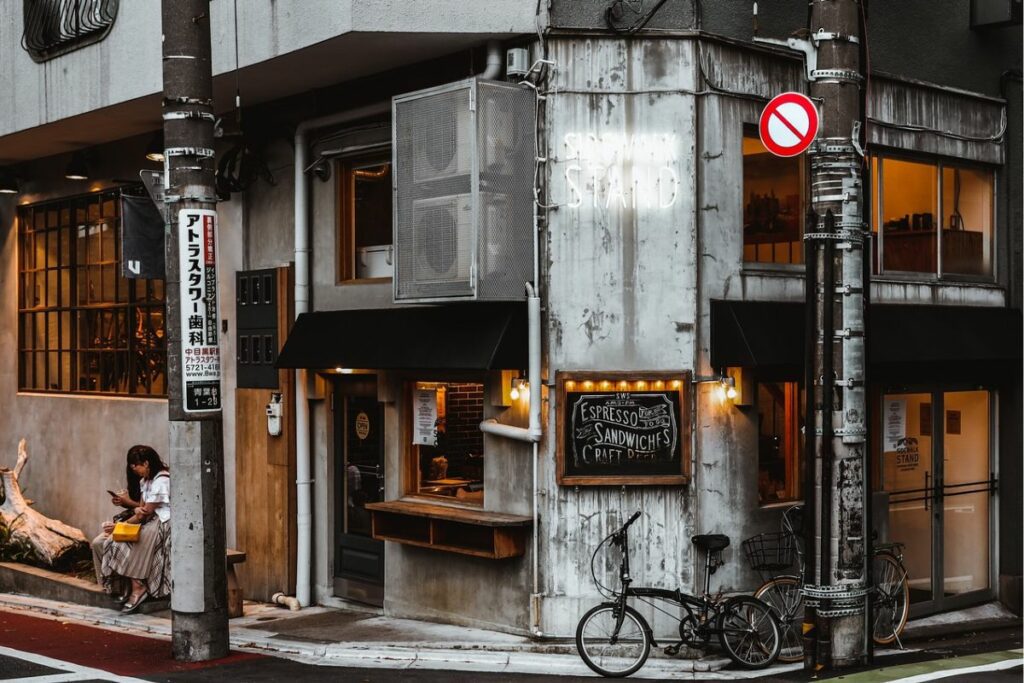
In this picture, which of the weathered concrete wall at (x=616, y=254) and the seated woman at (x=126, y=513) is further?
the seated woman at (x=126, y=513)

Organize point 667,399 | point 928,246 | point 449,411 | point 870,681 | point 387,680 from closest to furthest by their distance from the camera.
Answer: point 870,681, point 387,680, point 667,399, point 449,411, point 928,246

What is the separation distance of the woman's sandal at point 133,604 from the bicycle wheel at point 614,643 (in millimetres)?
5636

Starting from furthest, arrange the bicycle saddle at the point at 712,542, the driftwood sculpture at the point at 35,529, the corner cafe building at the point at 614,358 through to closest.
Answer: the driftwood sculpture at the point at 35,529 → the corner cafe building at the point at 614,358 → the bicycle saddle at the point at 712,542

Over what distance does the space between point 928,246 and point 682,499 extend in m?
5.06

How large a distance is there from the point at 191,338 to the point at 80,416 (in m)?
8.31

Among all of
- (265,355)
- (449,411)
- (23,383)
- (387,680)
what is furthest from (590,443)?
(23,383)

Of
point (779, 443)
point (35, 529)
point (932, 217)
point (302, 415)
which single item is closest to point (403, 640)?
point (302, 415)

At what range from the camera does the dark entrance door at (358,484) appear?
13.5m

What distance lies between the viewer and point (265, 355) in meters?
14.5

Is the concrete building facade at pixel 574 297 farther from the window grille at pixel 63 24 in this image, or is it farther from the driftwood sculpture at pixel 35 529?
the driftwood sculpture at pixel 35 529

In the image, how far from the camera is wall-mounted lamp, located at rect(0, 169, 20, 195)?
18.6 metres

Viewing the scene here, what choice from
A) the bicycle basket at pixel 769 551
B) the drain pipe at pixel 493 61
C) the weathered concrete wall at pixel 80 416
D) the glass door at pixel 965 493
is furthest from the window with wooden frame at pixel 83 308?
the glass door at pixel 965 493

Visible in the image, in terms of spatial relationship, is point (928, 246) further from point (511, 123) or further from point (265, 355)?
point (265, 355)

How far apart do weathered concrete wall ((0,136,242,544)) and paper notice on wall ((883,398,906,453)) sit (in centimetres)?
796
